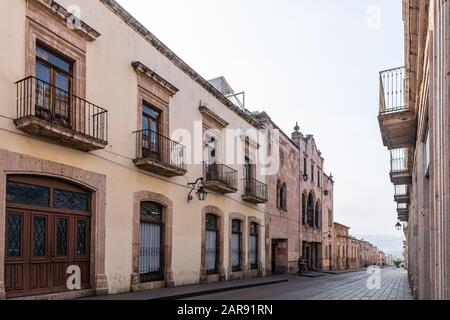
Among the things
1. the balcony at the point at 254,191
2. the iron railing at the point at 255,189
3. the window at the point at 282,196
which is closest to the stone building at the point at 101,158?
the balcony at the point at 254,191

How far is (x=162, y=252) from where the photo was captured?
13.8 m

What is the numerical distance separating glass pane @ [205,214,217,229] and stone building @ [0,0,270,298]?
0.04 meters

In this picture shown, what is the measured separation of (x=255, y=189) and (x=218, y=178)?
4492 mm

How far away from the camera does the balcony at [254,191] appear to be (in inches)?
786

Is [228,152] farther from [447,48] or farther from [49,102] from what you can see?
[447,48]

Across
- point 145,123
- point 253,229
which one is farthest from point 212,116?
point 253,229

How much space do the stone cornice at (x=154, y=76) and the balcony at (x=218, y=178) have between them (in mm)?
3440

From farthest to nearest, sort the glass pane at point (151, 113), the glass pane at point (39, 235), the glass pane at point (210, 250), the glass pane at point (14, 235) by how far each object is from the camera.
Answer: the glass pane at point (210, 250) → the glass pane at point (151, 113) → the glass pane at point (39, 235) → the glass pane at point (14, 235)

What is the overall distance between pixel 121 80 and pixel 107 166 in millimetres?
2472

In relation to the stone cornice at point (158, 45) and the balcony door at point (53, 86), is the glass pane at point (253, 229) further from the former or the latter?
the balcony door at point (53, 86)

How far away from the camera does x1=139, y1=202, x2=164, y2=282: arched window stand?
42.3ft

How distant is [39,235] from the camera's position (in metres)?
9.43
